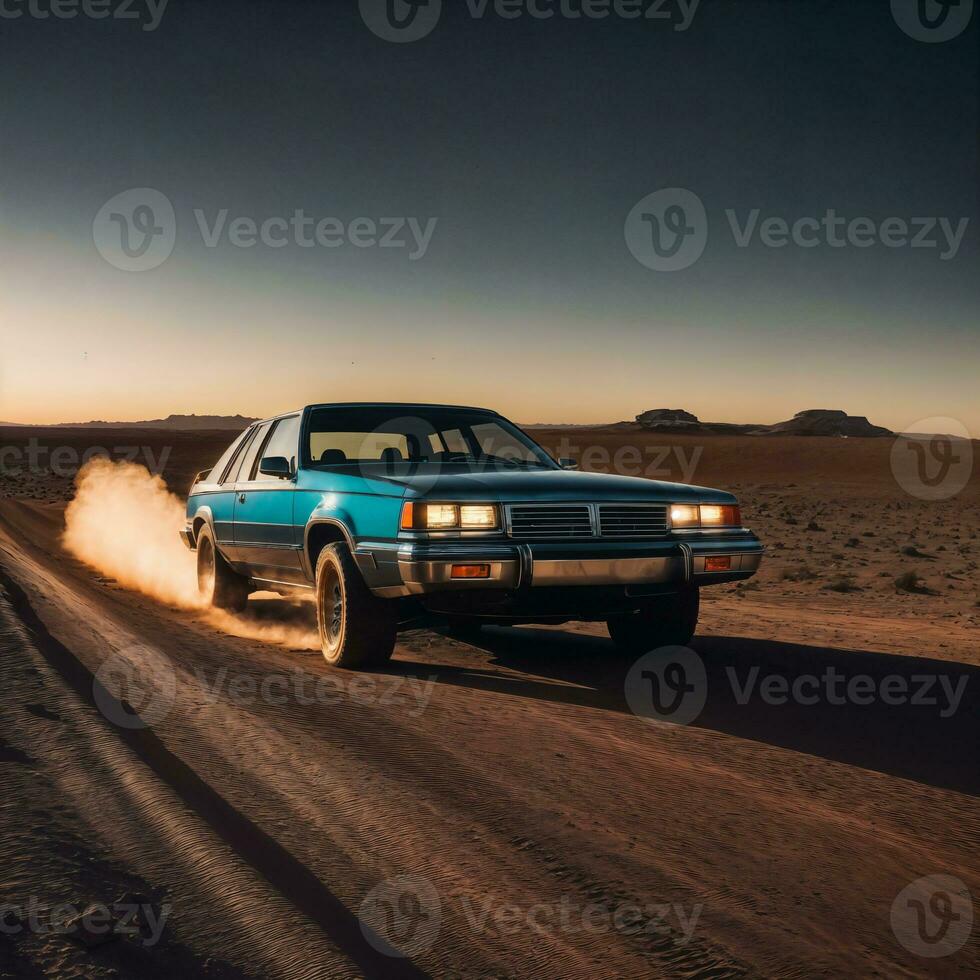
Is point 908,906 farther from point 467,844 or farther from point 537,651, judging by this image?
point 537,651

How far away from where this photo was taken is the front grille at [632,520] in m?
5.70

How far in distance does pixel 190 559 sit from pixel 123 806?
995cm

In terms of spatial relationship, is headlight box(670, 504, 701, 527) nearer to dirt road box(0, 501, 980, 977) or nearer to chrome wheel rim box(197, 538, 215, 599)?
dirt road box(0, 501, 980, 977)

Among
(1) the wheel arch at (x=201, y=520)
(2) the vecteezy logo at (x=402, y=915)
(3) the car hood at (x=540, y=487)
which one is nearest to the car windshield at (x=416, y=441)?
(3) the car hood at (x=540, y=487)

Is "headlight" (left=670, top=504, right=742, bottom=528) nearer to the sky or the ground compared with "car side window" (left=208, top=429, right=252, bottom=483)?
nearer to the ground

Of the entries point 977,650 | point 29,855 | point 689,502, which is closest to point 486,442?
point 689,502

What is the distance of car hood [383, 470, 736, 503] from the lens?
5.48 m
